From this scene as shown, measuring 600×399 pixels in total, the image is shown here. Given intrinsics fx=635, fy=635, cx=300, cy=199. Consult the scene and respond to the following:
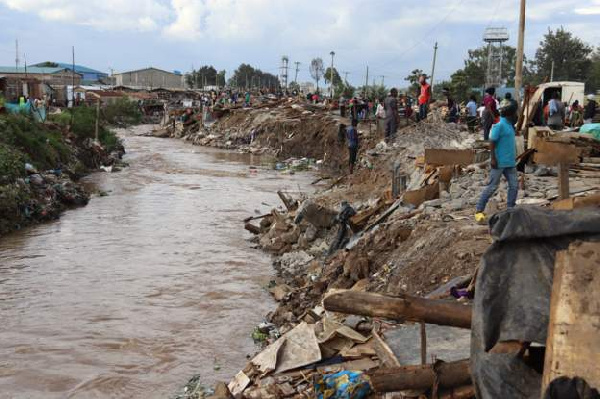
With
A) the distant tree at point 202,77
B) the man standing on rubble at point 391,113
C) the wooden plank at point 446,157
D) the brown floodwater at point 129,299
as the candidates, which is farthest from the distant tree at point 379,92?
the distant tree at point 202,77

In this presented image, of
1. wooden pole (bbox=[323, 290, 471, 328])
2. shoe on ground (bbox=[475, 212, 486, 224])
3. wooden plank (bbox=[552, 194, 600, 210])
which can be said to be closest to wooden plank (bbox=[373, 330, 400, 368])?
wooden pole (bbox=[323, 290, 471, 328])

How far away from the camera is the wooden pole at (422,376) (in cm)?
359

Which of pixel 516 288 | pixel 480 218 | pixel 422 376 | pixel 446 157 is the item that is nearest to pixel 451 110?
pixel 446 157

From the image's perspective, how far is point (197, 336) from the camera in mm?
8070

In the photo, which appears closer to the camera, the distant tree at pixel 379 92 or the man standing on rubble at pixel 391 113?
the man standing on rubble at pixel 391 113

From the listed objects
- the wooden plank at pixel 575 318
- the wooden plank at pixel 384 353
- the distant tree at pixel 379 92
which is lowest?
the wooden plank at pixel 384 353

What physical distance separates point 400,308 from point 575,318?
1.00 m

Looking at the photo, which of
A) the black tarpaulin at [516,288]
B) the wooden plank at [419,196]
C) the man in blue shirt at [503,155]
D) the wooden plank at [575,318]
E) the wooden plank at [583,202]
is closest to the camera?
the wooden plank at [575,318]

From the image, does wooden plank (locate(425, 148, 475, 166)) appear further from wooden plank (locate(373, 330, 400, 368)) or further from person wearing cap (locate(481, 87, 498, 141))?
wooden plank (locate(373, 330, 400, 368))

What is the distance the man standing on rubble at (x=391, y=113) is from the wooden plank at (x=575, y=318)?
563 inches

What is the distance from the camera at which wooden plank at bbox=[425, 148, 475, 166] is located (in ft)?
37.1

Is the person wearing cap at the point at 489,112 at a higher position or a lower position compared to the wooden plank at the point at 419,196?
higher

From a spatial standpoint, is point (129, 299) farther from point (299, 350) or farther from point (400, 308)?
point (400, 308)

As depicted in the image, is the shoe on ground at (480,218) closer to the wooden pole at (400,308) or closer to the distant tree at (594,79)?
the wooden pole at (400,308)
